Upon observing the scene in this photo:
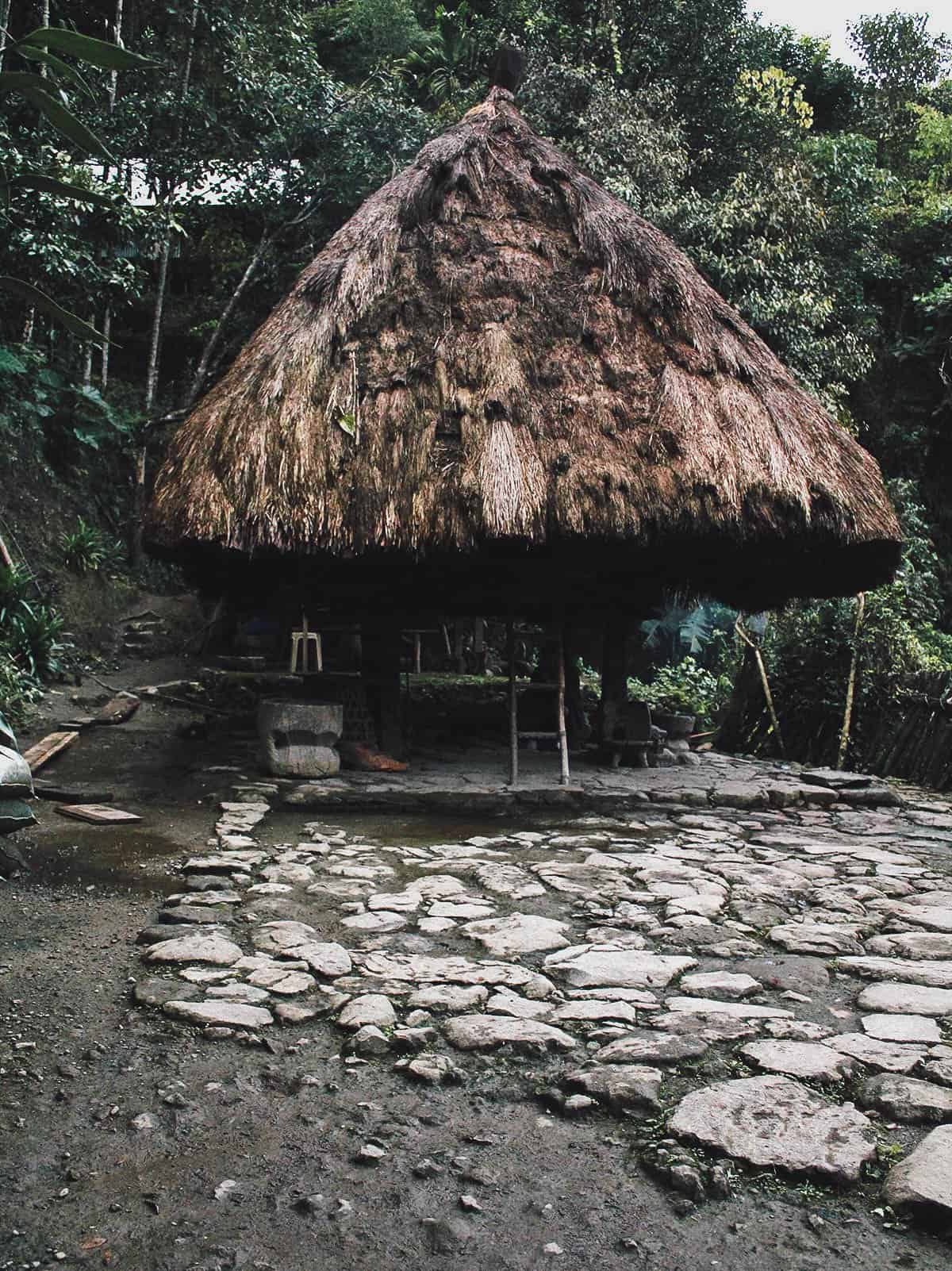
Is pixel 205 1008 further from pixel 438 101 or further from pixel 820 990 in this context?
pixel 438 101

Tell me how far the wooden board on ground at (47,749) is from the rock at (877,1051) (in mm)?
5484

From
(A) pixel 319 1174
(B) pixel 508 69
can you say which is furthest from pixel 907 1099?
(B) pixel 508 69

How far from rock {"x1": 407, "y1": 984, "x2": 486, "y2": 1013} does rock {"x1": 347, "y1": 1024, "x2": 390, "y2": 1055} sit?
0.75 ft

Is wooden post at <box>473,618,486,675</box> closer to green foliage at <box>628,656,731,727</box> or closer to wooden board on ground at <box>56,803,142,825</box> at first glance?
green foliage at <box>628,656,731,727</box>

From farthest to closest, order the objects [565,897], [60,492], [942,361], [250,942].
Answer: [942,361] → [60,492] → [565,897] → [250,942]

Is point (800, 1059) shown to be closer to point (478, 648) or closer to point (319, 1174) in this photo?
point (319, 1174)

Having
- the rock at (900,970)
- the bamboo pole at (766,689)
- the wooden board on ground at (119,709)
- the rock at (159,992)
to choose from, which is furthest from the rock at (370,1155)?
the wooden board on ground at (119,709)

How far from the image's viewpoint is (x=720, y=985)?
280 cm

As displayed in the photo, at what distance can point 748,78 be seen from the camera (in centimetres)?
1359

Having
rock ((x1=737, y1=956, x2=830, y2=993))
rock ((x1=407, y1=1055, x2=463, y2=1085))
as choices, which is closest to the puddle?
rock ((x1=407, y1=1055, x2=463, y2=1085))

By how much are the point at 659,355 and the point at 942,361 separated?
33.2ft

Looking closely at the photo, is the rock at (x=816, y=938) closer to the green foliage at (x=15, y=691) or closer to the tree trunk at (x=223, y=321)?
the green foliage at (x=15, y=691)

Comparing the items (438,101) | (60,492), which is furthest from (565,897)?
(438,101)

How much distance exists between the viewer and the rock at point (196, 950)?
2914 mm
